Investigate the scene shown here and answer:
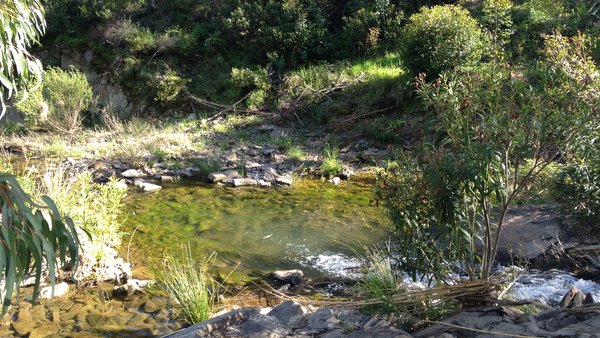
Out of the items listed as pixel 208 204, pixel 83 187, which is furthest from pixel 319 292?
pixel 208 204

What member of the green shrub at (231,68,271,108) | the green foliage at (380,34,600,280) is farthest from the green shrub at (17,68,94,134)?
the green foliage at (380,34,600,280)

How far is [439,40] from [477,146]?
940cm

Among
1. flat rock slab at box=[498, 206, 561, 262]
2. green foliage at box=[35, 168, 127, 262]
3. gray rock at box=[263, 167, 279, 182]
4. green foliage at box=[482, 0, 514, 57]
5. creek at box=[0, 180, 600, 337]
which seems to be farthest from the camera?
gray rock at box=[263, 167, 279, 182]

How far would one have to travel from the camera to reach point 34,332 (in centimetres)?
480

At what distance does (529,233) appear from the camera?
640 centimetres

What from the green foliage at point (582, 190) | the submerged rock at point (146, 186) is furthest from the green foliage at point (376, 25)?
the green foliage at point (582, 190)

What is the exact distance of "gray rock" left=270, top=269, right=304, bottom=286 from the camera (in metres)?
6.02

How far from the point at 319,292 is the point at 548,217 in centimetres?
284

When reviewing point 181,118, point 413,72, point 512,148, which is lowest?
point 181,118

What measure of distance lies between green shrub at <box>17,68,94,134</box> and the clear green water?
18.4ft

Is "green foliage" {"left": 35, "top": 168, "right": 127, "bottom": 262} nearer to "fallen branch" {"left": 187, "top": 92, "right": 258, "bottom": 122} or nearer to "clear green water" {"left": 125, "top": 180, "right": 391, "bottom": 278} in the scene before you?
"clear green water" {"left": 125, "top": 180, "right": 391, "bottom": 278}

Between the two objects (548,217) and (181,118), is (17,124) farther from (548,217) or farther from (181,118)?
(548,217)

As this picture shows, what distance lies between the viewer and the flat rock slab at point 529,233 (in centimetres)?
615

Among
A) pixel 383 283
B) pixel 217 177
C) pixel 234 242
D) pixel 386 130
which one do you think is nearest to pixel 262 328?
pixel 383 283
